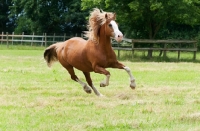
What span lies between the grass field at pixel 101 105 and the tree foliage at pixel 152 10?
10420 mm

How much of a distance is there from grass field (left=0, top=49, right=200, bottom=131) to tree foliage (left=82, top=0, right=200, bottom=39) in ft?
34.2

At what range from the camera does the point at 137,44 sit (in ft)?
84.7

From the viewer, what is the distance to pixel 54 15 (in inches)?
1759

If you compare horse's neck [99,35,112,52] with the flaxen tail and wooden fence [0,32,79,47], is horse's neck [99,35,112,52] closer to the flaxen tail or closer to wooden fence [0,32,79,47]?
the flaxen tail

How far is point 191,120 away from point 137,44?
1899 centimetres

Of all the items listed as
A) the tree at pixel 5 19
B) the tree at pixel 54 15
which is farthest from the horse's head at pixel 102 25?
the tree at pixel 5 19

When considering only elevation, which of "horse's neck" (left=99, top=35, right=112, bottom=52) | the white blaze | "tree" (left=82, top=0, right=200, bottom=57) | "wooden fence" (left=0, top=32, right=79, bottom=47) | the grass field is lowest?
the grass field

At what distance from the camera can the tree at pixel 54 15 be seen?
44000mm

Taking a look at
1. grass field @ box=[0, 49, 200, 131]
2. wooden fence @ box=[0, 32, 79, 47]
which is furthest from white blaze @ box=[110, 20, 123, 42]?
wooden fence @ box=[0, 32, 79, 47]

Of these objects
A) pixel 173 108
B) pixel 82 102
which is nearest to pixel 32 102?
pixel 82 102

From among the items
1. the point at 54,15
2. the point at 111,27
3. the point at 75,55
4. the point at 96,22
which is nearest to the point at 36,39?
the point at 54,15

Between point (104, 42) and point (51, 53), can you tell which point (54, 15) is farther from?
point (104, 42)

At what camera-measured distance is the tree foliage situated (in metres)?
23.4

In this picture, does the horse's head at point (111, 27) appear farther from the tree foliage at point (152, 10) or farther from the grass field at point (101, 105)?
the tree foliage at point (152, 10)
